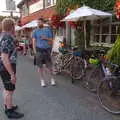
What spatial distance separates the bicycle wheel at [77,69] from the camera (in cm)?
768

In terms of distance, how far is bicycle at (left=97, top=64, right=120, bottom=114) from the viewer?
4.88m

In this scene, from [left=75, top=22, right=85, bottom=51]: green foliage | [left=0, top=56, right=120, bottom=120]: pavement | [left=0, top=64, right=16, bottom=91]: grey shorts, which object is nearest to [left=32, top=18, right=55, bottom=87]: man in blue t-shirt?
[left=0, top=56, right=120, bottom=120]: pavement

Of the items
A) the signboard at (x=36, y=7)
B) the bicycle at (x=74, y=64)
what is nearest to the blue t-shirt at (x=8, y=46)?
the bicycle at (x=74, y=64)

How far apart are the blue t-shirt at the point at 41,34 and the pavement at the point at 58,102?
3.59 ft

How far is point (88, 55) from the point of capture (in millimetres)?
7898

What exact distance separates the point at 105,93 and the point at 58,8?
8.53 metres

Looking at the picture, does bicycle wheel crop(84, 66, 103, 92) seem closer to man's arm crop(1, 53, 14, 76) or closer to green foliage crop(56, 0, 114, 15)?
man's arm crop(1, 53, 14, 76)

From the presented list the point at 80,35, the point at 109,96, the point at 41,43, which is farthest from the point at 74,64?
the point at 80,35

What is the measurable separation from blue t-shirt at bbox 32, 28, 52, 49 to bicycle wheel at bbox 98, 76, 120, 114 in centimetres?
239

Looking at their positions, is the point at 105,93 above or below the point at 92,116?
above

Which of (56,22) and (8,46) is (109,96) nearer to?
(8,46)

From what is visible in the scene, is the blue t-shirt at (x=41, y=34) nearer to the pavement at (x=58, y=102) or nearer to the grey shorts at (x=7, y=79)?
the pavement at (x=58, y=102)

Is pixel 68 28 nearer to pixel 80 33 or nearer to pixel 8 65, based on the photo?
pixel 80 33

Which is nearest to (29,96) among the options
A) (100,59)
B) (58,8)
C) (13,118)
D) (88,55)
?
(13,118)
